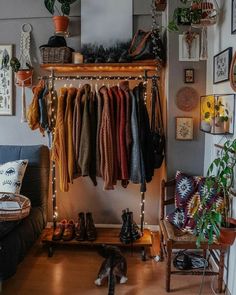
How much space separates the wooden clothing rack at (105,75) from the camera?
2.83m

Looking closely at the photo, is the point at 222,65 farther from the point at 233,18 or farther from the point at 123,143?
the point at 123,143

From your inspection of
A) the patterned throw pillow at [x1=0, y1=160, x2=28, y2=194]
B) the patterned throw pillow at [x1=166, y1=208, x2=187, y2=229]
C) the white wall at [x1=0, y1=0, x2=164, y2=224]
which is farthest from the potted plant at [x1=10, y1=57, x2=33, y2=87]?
the patterned throw pillow at [x1=166, y1=208, x2=187, y2=229]

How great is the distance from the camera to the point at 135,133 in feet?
8.64

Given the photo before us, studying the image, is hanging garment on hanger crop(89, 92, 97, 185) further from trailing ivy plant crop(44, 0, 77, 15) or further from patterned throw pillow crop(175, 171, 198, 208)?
trailing ivy plant crop(44, 0, 77, 15)

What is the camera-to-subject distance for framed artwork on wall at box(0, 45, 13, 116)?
326cm

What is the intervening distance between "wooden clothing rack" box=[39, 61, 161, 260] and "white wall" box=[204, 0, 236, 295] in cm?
49

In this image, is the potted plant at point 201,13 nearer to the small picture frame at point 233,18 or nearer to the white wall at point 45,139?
the small picture frame at point 233,18

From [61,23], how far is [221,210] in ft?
7.09

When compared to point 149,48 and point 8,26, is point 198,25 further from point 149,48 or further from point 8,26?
point 8,26

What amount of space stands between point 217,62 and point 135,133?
32.4 inches

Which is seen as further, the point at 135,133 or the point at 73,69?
the point at 73,69

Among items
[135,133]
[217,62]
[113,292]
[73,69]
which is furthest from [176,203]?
[73,69]

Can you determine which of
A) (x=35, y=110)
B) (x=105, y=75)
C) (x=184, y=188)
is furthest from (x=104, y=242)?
(x=105, y=75)

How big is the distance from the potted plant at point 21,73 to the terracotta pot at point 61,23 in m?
0.48
